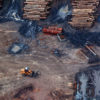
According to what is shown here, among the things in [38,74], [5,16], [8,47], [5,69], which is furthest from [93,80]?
[5,16]

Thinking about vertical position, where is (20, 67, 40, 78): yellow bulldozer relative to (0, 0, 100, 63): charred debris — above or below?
below

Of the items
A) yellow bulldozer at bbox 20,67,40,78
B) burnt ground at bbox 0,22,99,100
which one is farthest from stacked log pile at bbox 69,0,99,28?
yellow bulldozer at bbox 20,67,40,78

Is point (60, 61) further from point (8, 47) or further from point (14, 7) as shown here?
point (14, 7)

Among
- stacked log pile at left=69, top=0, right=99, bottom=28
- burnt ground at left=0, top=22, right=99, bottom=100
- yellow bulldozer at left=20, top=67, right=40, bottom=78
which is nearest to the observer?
burnt ground at left=0, top=22, right=99, bottom=100

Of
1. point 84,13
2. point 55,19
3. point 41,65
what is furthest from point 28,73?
point 84,13

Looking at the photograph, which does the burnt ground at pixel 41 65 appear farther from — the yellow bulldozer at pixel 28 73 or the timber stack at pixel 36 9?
the timber stack at pixel 36 9

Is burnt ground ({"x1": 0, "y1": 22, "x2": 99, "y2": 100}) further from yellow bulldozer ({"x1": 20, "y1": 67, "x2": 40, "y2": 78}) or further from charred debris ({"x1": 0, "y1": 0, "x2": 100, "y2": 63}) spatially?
charred debris ({"x1": 0, "y1": 0, "x2": 100, "y2": 63})
